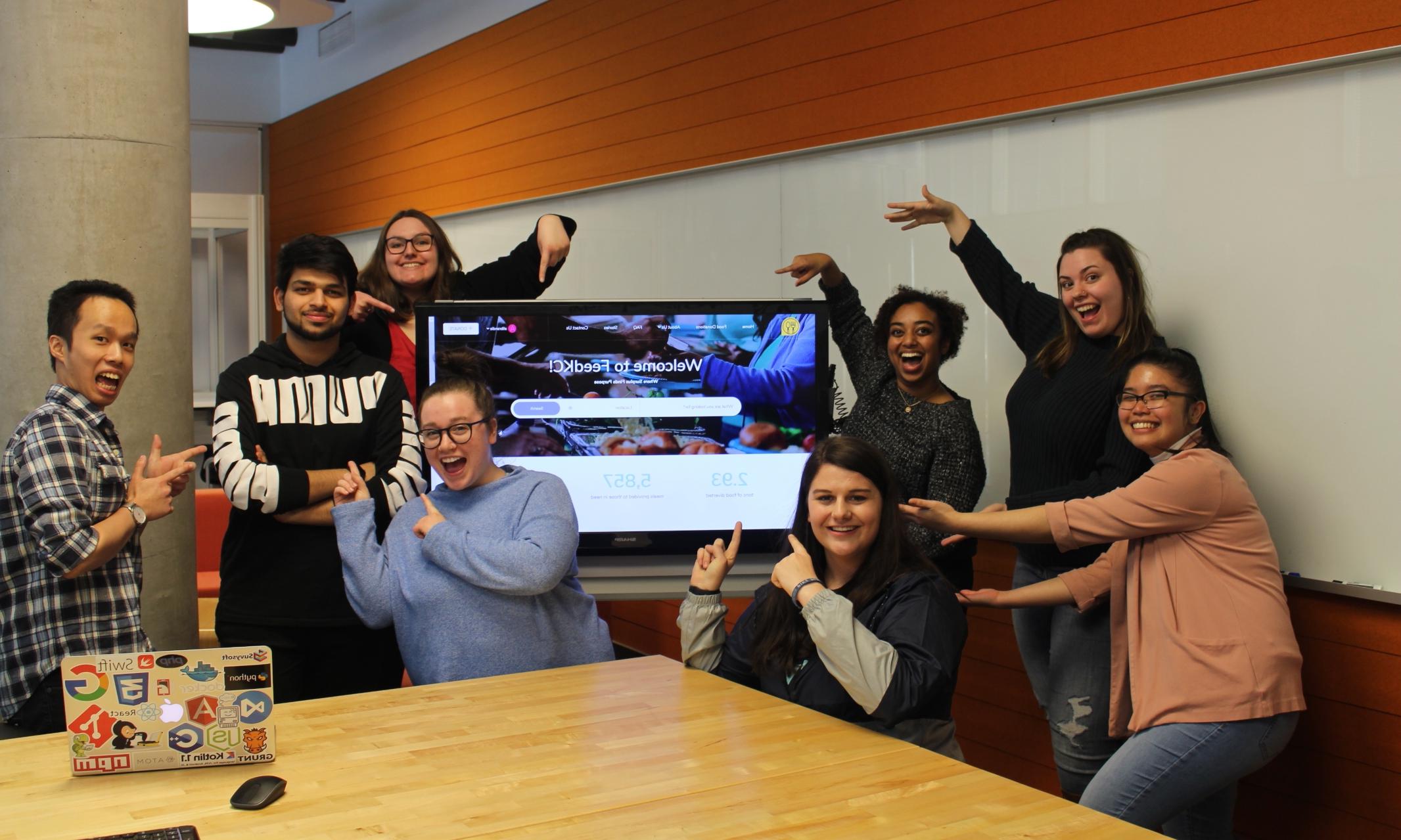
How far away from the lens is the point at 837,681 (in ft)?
7.36

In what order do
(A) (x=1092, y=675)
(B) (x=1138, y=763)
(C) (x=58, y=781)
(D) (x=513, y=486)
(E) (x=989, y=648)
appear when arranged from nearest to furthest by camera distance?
1. (C) (x=58, y=781)
2. (B) (x=1138, y=763)
3. (D) (x=513, y=486)
4. (A) (x=1092, y=675)
5. (E) (x=989, y=648)

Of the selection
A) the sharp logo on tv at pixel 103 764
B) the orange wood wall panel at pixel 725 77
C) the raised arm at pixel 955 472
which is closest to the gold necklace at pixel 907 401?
the raised arm at pixel 955 472

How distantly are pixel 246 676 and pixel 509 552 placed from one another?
699 mm

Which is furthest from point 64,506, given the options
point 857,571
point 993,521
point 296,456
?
point 993,521

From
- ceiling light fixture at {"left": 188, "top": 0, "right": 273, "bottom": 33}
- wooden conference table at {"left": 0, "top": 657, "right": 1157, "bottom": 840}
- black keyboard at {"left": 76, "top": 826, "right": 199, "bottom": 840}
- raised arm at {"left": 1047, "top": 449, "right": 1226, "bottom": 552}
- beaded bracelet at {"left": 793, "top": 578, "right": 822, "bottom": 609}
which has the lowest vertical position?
wooden conference table at {"left": 0, "top": 657, "right": 1157, "bottom": 840}

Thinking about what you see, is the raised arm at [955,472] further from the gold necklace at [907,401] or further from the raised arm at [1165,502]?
the raised arm at [1165,502]

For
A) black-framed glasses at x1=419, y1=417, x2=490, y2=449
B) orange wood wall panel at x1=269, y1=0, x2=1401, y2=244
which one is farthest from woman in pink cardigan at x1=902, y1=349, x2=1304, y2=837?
orange wood wall panel at x1=269, y1=0, x2=1401, y2=244

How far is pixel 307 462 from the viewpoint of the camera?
300 centimetres

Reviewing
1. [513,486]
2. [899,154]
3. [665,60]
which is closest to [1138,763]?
[513,486]

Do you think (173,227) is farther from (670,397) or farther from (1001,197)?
(1001,197)

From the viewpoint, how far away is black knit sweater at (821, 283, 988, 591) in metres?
3.24

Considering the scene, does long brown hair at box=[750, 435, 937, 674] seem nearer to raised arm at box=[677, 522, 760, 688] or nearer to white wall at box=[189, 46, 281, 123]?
raised arm at box=[677, 522, 760, 688]

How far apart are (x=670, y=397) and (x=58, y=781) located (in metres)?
1.67

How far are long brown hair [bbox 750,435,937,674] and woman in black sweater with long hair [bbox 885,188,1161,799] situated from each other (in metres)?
0.58
